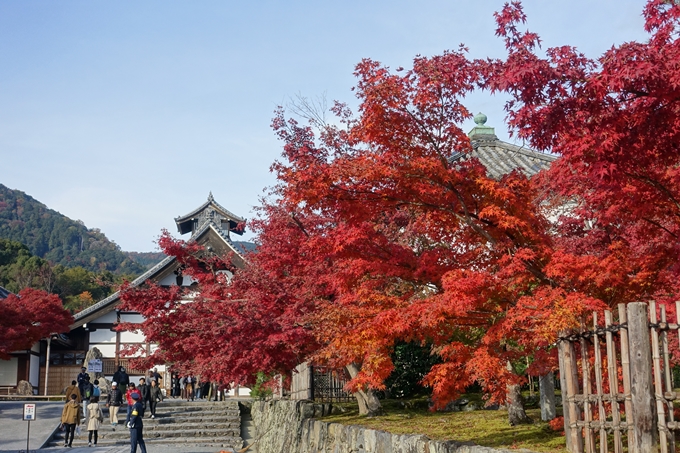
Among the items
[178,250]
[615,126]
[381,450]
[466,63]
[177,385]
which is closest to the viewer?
[615,126]

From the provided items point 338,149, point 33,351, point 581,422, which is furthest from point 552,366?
point 33,351

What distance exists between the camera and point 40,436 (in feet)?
70.5

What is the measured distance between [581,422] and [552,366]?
6.43ft

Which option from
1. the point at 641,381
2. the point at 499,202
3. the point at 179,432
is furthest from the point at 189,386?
the point at 641,381

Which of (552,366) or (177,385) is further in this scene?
(177,385)

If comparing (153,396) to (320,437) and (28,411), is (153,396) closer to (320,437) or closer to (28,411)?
(28,411)

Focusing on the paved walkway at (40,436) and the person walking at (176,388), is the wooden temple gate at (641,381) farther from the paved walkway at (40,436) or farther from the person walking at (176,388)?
the person walking at (176,388)

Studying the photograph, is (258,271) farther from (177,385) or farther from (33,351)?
(33,351)

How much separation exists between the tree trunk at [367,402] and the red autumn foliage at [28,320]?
67.1 feet

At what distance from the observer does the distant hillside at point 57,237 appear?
359ft

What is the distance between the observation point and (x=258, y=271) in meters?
14.1

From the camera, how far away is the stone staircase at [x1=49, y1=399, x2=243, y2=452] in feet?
71.3

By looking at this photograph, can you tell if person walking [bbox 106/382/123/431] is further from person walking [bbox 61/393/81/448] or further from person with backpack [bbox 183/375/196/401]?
person with backpack [bbox 183/375/196/401]

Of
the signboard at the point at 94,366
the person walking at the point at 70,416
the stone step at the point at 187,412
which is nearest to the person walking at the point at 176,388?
the signboard at the point at 94,366
